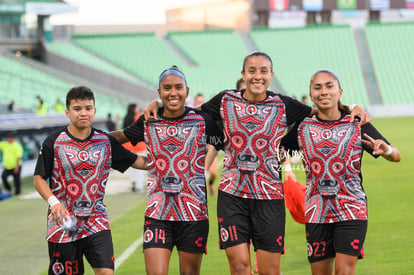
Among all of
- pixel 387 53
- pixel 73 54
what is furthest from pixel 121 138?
pixel 387 53

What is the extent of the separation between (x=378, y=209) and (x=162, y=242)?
842cm

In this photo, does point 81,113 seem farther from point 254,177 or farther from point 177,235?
point 254,177

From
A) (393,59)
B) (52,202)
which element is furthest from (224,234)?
(393,59)

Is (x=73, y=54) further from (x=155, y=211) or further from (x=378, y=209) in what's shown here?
(x=155, y=211)

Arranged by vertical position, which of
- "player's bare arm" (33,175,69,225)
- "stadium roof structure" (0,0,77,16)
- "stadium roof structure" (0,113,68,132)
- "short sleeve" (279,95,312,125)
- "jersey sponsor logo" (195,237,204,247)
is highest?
"stadium roof structure" (0,0,77,16)

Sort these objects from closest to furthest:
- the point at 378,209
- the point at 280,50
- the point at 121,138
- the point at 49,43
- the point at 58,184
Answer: the point at 58,184 → the point at 121,138 → the point at 378,209 → the point at 49,43 → the point at 280,50

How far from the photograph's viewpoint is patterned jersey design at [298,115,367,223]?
6.93m

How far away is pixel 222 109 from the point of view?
733 centimetres

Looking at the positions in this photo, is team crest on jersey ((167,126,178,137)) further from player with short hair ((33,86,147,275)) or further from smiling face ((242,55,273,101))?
smiling face ((242,55,273,101))

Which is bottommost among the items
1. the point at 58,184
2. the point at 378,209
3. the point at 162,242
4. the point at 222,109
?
the point at 378,209

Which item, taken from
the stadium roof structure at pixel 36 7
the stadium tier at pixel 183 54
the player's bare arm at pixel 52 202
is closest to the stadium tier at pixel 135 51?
the stadium tier at pixel 183 54

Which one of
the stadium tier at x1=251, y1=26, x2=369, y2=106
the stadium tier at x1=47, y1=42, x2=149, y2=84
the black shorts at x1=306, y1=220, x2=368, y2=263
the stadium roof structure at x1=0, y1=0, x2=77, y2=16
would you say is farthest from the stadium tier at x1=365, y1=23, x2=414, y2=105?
the black shorts at x1=306, y1=220, x2=368, y2=263

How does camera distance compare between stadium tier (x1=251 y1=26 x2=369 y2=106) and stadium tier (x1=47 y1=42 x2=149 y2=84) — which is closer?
stadium tier (x1=47 y1=42 x2=149 y2=84)

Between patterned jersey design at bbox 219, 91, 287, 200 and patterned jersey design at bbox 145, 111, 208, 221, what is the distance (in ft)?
0.88
